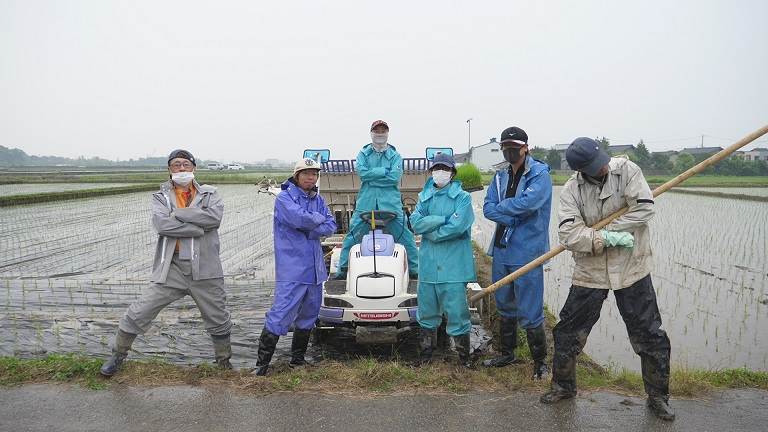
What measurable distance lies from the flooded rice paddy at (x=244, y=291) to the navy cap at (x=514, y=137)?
106 inches

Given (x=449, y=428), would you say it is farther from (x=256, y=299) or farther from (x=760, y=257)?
(x=760, y=257)

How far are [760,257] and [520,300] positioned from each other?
954 cm

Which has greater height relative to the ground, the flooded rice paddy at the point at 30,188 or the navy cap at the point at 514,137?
the navy cap at the point at 514,137

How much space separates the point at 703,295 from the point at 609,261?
5987mm

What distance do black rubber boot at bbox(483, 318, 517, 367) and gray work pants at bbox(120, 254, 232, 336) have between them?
2.47 metres

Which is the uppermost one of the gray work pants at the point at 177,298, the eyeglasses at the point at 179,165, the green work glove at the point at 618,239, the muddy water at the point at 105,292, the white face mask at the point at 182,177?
the eyeglasses at the point at 179,165

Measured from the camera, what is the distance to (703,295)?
27.4 ft

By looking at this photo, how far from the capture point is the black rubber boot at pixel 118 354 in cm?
421

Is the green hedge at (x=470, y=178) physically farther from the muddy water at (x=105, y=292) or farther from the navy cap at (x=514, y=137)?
the navy cap at (x=514, y=137)

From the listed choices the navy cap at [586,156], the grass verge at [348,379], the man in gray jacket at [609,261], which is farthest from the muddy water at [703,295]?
the navy cap at [586,156]

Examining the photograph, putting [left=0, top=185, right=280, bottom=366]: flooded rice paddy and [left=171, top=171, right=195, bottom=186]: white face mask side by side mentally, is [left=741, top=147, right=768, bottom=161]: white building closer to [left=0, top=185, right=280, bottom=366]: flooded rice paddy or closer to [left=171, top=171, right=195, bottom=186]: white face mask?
[left=0, top=185, right=280, bottom=366]: flooded rice paddy

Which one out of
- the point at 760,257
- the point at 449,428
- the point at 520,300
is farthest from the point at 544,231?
the point at 760,257

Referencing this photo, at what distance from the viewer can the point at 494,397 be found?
3857 millimetres

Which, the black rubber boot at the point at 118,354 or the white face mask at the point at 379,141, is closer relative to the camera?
the black rubber boot at the point at 118,354
